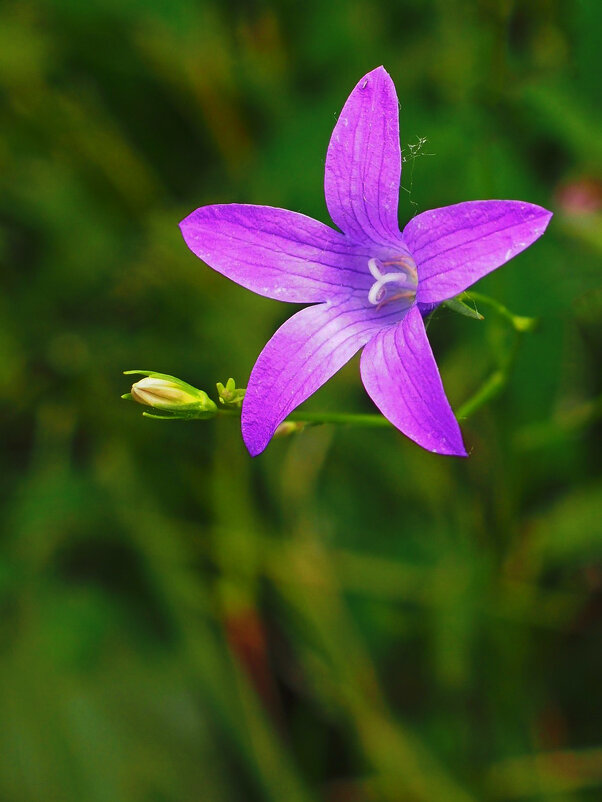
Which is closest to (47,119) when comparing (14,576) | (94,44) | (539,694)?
(94,44)

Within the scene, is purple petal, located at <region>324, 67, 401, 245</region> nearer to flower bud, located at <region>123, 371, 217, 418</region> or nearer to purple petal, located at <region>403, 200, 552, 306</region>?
purple petal, located at <region>403, 200, 552, 306</region>

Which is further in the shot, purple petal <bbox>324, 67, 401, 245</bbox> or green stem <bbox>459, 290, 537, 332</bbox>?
green stem <bbox>459, 290, 537, 332</bbox>

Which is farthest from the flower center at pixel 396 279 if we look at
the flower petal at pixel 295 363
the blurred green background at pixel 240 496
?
the blurred green background at pixel 240 496

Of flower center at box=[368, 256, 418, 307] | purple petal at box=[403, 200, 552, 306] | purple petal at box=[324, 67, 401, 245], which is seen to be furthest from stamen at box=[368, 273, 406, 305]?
purple petal at box=[403, 200, 552, 306]

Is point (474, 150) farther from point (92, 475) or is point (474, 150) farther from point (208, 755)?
point (208, 755)

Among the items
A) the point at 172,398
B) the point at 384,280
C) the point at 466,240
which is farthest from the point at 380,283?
the point at 172,398

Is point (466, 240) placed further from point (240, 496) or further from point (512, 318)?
point (240, 496)

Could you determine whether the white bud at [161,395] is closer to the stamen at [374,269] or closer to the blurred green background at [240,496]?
the stamen at [374,269]
